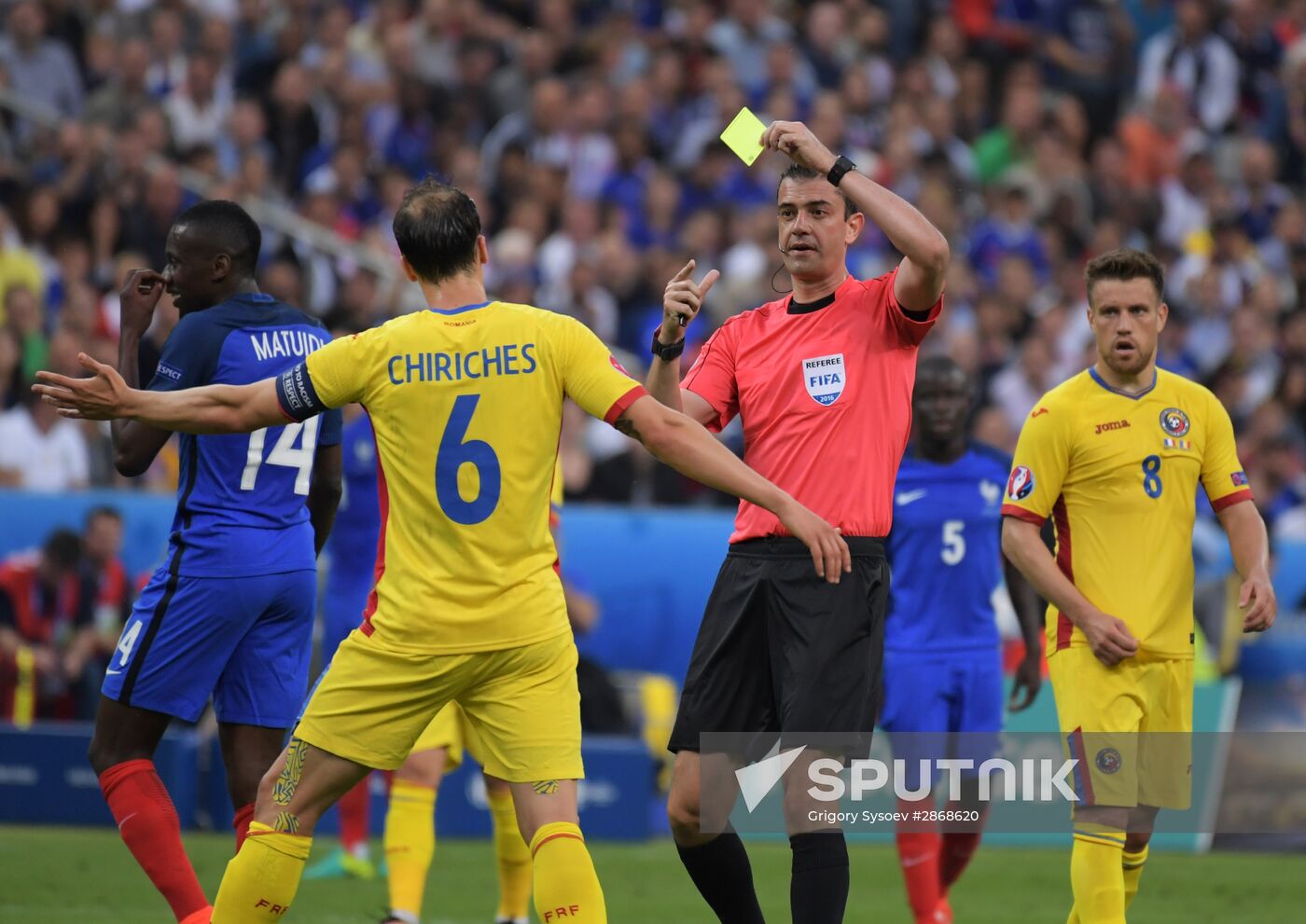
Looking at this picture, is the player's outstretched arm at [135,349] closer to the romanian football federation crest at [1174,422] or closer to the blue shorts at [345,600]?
the blue shorts at [345,600]

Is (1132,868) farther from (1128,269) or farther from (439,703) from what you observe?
(439,703)

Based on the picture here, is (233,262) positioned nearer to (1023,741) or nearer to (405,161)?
(1023,741)

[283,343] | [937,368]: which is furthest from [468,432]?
[937,368]

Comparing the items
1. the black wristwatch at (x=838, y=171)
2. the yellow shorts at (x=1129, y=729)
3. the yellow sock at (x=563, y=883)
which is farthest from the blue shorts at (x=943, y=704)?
the yellow sock at (x=563, y=883)

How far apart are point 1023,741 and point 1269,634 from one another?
3.65 meters

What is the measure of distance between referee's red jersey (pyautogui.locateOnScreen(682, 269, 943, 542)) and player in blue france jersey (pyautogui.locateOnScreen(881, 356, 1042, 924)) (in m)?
2.63

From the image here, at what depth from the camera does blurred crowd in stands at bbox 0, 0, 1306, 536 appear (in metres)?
15.4

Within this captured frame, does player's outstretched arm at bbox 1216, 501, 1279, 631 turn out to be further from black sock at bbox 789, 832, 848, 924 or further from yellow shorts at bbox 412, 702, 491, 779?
yellow shorts at bbox 412, 702, 491, 779

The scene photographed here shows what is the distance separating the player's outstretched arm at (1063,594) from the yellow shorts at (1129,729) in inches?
4.6

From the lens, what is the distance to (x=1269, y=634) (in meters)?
14.3

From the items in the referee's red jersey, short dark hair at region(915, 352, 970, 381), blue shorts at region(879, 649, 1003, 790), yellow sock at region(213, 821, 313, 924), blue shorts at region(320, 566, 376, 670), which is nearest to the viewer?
yellow sock at region(213, 821, 313, 924)

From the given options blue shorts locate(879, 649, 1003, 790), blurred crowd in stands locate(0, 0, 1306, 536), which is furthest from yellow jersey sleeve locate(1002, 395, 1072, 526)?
blurred crowd in stands locate(0, 0, 1306, 536)

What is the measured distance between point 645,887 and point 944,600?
249cm

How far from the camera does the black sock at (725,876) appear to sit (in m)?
6.81
